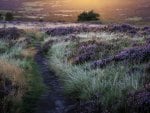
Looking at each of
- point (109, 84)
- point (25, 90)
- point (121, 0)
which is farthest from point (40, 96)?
point (121, 0)

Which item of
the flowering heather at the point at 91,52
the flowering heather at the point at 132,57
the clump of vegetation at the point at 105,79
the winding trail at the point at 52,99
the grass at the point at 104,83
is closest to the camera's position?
the clump of vegetation at the point at 105,79

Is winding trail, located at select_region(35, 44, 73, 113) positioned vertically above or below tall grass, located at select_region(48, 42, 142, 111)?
below

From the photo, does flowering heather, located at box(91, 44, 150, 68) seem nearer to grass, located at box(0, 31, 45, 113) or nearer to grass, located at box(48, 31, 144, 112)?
grass, located at box(48, 31, 144, 112)

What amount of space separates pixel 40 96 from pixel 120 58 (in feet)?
12.7

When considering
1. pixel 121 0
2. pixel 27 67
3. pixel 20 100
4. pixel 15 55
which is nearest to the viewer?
pixel 20 100

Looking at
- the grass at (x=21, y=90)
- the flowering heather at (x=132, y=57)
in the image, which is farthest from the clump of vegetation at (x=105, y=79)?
the grass at (x=21, y=90)

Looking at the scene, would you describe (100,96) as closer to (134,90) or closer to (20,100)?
(134,90)

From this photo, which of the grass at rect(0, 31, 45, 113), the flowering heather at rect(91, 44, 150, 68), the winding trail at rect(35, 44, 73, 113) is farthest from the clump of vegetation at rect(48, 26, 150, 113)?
the grass at rect(0, 31, 45, 113)

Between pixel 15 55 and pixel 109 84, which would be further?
pixel 15 55

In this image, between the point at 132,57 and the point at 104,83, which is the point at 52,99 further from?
the point at 132,57

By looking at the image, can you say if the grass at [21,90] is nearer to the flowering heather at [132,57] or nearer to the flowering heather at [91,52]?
the flowering heather at [91,52]

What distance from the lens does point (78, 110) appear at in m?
9.59

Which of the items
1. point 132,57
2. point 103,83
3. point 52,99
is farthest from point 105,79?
point 132,57

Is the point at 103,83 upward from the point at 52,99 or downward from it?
upward
